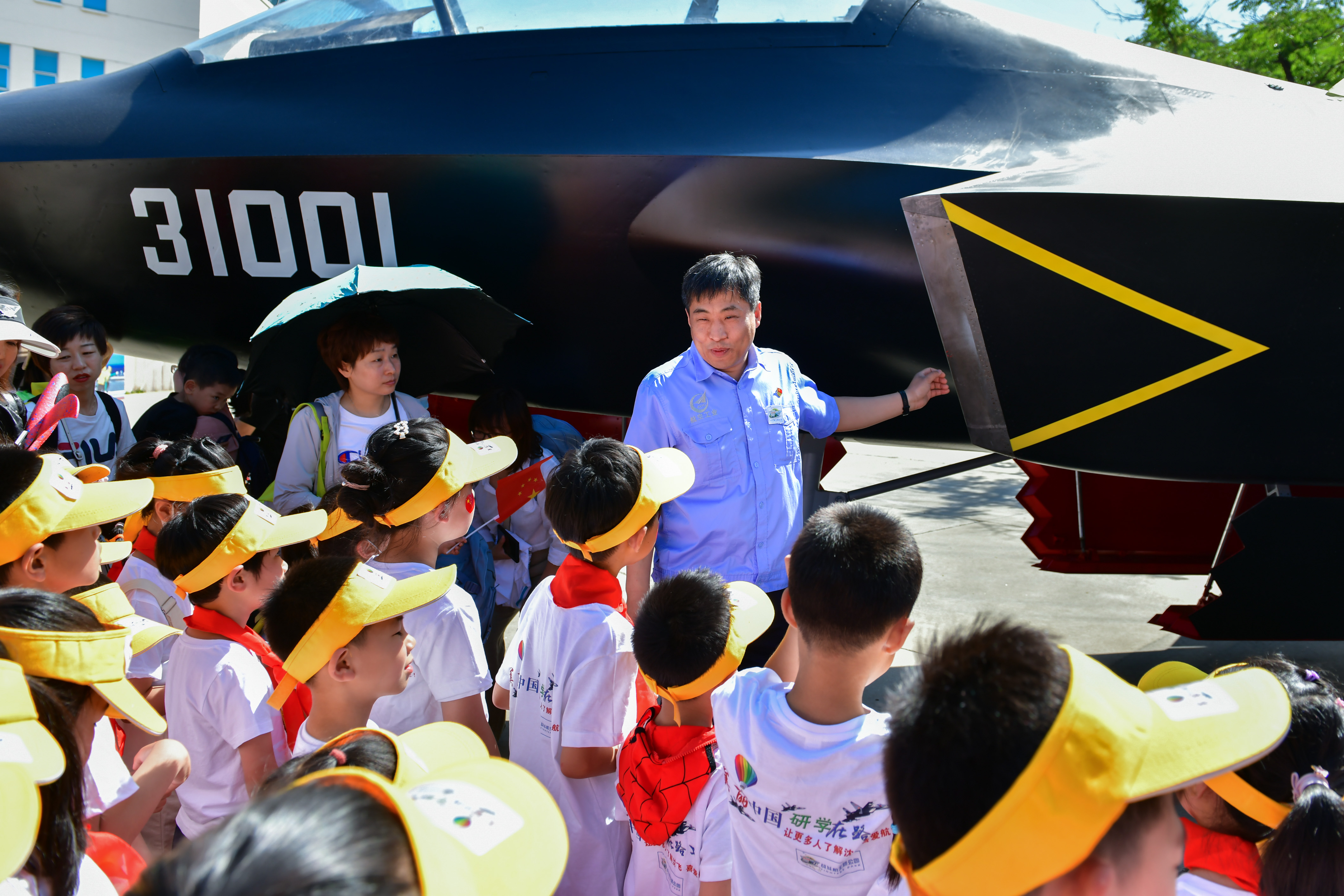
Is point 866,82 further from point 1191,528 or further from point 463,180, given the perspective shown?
point 1191,528

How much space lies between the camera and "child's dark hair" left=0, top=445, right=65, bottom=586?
228 cm

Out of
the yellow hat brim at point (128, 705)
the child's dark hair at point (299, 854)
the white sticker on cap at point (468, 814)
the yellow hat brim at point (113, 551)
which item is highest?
the child's dark hair at point (299, 854)

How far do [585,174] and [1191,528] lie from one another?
3.34m

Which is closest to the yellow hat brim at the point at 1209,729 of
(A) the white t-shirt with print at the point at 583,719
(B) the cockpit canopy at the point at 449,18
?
(A) the white t-shirt with print at the point at 583,719

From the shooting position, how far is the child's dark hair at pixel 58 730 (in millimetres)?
1318

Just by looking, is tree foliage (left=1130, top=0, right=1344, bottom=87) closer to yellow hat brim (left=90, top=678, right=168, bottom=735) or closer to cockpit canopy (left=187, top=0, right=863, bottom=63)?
cockpit canopy (left=187, top=0, right=863, bottom=63)

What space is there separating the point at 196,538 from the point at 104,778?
2.49 feet

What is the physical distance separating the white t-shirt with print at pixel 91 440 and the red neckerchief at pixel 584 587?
224 cm

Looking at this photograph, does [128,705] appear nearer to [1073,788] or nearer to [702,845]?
[702,845]

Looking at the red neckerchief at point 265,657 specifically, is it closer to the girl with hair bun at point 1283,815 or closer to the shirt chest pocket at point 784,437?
the shirt chest pocket at point 784,437

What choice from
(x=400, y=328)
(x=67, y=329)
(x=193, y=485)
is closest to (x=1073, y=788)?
(x=193, y=485)

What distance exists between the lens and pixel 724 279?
2922 millimetres

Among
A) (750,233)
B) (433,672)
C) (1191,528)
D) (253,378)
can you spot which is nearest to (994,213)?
(750,233)

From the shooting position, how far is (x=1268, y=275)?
279 cm
